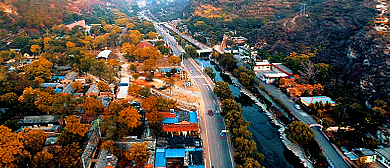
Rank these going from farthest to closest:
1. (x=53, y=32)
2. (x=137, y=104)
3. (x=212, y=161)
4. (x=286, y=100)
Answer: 1. (x=53, y=32)
2. (x=286, y=100)
3. (x=137, y=104)
4. (x=212, y=161)

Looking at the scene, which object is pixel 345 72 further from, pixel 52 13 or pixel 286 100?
pixel 52 13

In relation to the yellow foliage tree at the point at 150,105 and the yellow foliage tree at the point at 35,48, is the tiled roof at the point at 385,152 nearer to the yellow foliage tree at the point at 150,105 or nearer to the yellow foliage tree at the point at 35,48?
the yellow foliage tree at the point at 150,105

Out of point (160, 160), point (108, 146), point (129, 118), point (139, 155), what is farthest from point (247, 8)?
point (139, 155)

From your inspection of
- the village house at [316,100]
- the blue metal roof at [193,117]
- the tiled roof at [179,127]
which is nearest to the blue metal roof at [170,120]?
the tiled roof at [179,127]

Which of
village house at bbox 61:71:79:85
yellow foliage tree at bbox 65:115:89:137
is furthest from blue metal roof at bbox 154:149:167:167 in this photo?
village house at bbox 61:71:79:85

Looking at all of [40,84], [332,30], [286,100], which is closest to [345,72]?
[286,100]

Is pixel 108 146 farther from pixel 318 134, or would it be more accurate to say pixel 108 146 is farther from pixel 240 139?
pixel 318 134
